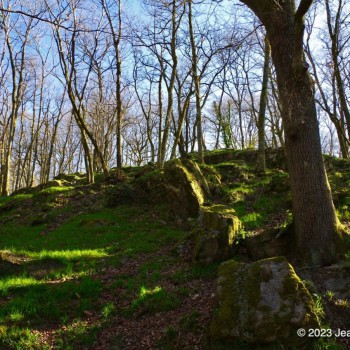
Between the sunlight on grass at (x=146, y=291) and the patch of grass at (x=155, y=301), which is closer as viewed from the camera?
the patch of grass at (x=155, y=301)

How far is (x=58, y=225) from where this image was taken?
12234 millimetres

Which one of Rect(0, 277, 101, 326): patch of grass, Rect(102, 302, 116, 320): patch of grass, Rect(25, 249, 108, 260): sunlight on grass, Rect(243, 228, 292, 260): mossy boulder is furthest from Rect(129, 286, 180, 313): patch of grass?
Rect(25, 249, 108, 260): sunlight on grass

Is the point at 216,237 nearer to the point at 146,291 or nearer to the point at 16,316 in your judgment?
the point at 146,291

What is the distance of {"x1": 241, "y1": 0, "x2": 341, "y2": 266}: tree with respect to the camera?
593 cm

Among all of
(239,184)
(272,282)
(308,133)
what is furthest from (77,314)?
(239,184)

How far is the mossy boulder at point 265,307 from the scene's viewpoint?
163 inches

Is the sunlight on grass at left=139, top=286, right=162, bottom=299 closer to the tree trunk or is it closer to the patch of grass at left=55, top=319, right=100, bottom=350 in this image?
the patch of grass at left=55, top=319, right=100, bottom=350

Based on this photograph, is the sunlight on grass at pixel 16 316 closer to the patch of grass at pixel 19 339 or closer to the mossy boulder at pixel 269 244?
the patch of grass at pixel 19 339

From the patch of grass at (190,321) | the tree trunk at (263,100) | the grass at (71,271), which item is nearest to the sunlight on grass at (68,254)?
the grass at (71,271)

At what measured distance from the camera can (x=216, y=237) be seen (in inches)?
293

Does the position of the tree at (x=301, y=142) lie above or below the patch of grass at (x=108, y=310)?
above

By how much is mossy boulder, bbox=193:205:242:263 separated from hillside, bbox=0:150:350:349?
33 millimetres

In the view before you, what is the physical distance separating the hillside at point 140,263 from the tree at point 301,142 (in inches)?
19.4

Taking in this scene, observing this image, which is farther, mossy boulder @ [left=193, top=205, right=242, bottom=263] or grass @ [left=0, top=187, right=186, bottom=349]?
mossy boulder @ [left=193, top=205, right=242, bottom=263]
